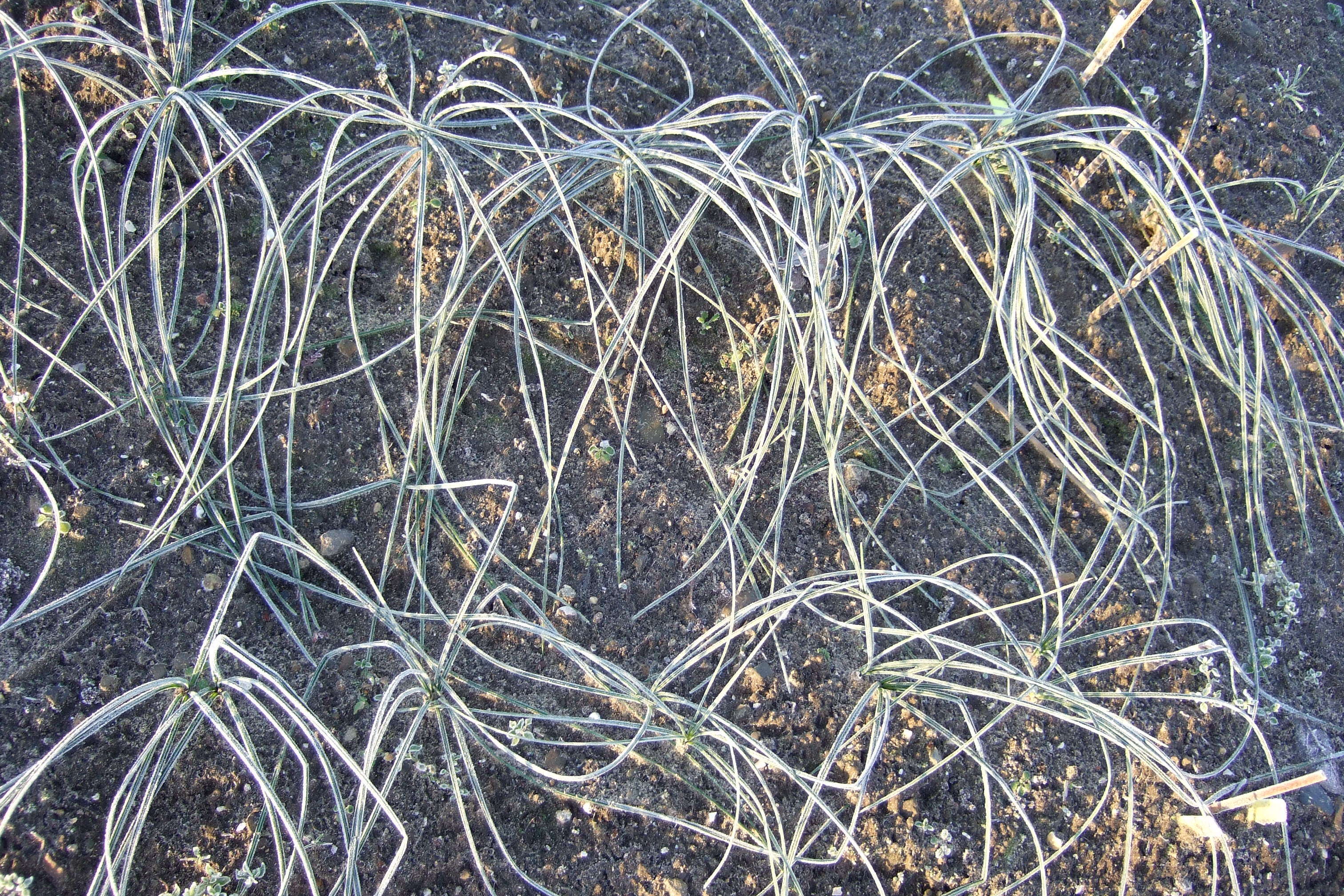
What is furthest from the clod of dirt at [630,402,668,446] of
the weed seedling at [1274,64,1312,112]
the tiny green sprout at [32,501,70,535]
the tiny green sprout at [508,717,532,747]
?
the weed seedling at [1274,64,1312,112]

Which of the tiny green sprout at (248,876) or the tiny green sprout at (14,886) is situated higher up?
the tiny green sprout at (14,886)

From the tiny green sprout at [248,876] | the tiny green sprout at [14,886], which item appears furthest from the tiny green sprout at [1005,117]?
the tiny green sprout at [14,886]

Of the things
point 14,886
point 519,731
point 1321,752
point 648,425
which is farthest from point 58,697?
point 1321,752

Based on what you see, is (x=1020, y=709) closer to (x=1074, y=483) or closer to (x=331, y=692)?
(x=1074, y=483)

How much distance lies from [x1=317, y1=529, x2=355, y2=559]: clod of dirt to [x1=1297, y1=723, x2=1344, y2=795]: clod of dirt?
1.41m

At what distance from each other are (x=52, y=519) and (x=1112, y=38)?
170 centimetres

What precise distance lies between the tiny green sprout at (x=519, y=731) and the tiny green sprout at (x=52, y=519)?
64 centimetres

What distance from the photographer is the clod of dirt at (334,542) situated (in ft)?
3.56

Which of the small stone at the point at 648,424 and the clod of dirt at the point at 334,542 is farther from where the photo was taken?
the small stone at the point at 648,424

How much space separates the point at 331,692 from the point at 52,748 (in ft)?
0.97

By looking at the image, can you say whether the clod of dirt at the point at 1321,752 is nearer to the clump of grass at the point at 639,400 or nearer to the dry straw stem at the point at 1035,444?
the clump of grass at the point at 639,400

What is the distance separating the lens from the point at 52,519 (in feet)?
3.37

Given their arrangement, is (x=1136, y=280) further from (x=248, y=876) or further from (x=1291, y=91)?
(x=248, y=876)

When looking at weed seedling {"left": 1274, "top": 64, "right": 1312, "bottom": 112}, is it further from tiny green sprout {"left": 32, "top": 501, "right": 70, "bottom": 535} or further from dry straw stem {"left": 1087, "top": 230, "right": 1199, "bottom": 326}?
tiny green sprout {"left": 32, "top": 501, "right": 70, "bottom": 535}
